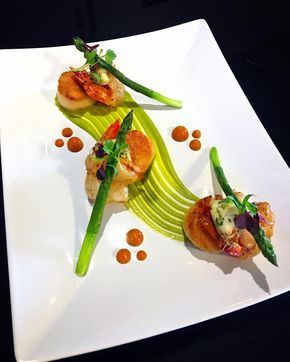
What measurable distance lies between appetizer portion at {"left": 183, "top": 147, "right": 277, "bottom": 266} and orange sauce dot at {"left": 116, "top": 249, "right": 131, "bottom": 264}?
395mm

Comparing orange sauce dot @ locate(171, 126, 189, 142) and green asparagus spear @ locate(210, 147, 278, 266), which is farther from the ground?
orange sauce dot @ locate(171, 126, 189, 142)

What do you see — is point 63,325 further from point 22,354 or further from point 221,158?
point 221,158

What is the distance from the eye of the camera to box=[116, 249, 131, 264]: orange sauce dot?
2.39 m

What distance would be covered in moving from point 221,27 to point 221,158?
1.73 metres

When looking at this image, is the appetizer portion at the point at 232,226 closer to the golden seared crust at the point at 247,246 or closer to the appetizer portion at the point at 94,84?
the golden seared crust at the point at 247,246

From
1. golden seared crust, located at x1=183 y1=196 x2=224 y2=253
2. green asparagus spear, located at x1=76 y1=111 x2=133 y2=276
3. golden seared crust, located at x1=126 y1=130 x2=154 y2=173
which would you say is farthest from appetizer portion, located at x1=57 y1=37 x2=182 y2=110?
golden seared crust, located at x1=183 y1=196 x2=224 y2=253

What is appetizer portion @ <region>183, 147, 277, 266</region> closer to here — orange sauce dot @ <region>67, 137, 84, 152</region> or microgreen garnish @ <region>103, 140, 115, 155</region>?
microgreen garnish @ <region>103, 140, 115, 155</region>

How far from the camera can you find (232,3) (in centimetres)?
420

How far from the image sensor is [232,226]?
2.36 metres

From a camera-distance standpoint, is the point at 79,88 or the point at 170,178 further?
the point at 79,88

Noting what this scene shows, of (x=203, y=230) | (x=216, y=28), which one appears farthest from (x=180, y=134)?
(x=216, y=28)

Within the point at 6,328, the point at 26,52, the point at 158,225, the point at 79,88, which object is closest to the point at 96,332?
the point at 6,328

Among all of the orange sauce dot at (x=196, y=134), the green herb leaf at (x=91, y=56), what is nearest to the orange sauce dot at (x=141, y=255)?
the orange sauce dot at (x=196, y=134)

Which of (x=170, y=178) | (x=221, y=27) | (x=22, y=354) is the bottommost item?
(x=22, y=354)
